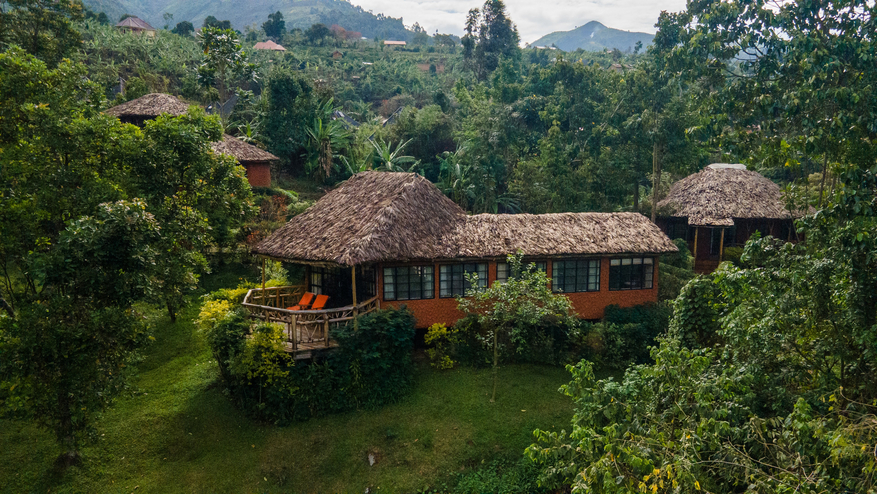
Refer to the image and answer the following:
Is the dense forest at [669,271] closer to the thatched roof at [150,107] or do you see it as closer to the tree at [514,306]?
the tree at [514,306]

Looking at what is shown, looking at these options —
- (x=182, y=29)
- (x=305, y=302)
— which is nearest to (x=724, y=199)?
(x=305, y=302)

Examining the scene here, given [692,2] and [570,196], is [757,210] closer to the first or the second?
[570,196]

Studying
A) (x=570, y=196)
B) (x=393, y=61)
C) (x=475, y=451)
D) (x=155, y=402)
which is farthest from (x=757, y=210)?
(x=393, y=61)

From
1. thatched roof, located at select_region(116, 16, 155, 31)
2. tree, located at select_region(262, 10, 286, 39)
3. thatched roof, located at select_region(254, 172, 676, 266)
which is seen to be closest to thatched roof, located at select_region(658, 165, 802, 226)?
thatched roof, located at select_region(254, 172, 676, 266)

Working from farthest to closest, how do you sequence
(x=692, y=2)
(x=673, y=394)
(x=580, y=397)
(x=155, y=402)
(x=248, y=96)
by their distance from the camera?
1. (x=248, y=96)
2. (x=692, y=2)
3. (x=155, y=402)
4. (x=580, y=397)
5. (x=673, y=394)

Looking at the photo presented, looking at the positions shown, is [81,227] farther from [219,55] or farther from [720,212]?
[219,55]
